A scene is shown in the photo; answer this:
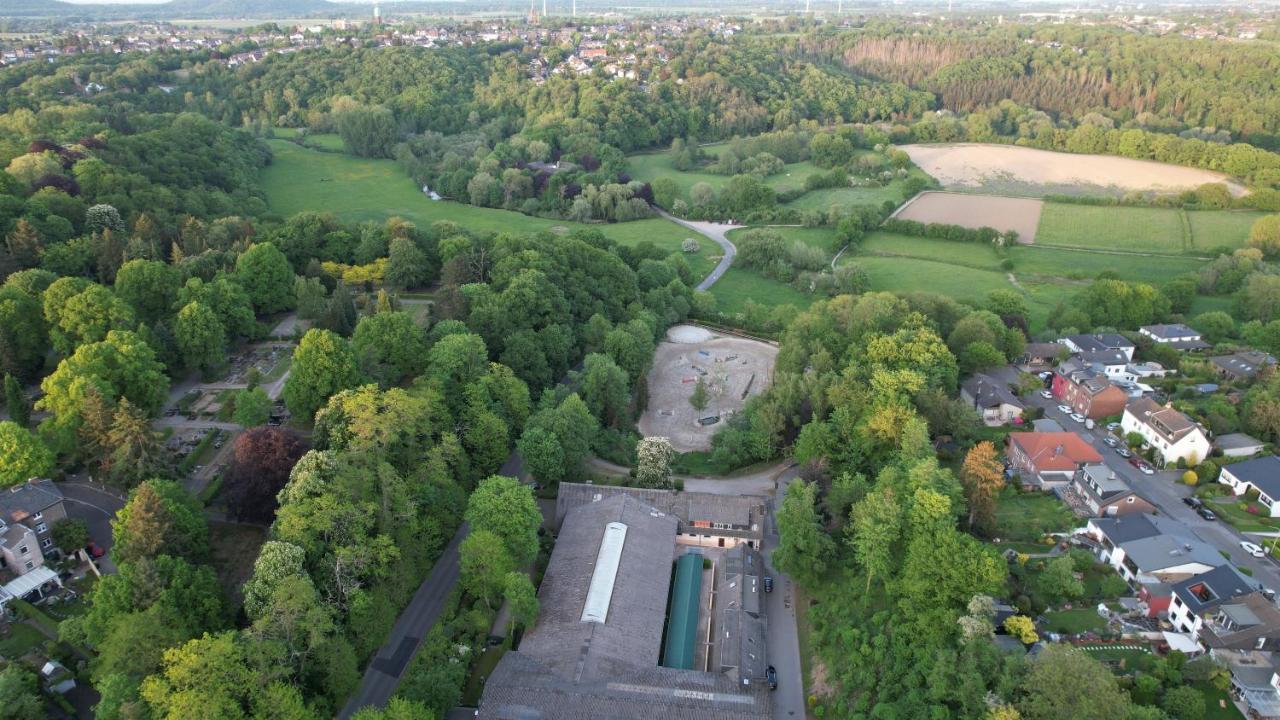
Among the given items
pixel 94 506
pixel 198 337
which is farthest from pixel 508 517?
pixel 198 337

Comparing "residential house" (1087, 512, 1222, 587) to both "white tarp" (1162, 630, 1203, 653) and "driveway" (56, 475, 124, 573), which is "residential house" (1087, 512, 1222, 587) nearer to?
"white tarp" (1162, 630, 1203, 653)

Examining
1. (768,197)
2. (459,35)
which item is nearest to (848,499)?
(768,197)

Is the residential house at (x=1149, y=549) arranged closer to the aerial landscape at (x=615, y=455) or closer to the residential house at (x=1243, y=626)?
the aerial landscape at (x=615, y=455)

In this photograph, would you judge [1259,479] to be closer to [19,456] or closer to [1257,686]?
[1257,686]

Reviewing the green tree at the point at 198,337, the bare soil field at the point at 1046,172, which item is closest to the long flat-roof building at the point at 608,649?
the green tree at the point at 198,337

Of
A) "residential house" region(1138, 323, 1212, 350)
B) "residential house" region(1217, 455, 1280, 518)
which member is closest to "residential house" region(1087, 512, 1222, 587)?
"residential house" region(1217, 455, 1280, 518)
